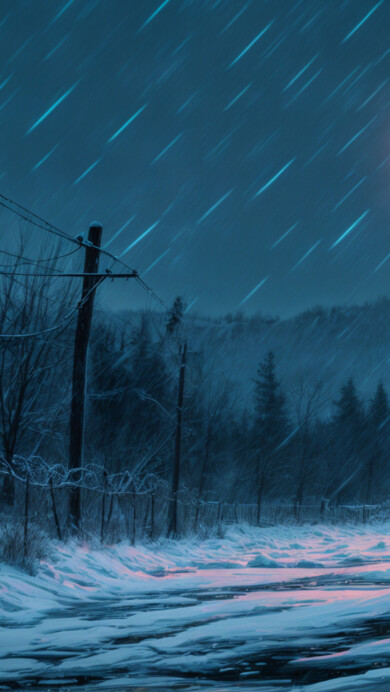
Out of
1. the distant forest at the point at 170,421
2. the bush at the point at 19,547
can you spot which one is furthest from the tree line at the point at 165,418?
the bush at the point at 19,547

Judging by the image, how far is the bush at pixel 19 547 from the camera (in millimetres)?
12383

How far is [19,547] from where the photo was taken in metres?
12.5

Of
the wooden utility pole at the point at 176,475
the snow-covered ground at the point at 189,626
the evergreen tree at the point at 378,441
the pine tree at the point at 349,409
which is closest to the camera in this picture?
the snow-covered ground at the point at 189,626

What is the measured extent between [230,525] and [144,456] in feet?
28.3

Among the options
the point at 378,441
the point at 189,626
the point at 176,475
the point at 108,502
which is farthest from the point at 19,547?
the point at 378,441

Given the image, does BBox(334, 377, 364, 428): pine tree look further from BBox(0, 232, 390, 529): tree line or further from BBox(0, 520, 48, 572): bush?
BBox(0, 520, 48, 572): bush

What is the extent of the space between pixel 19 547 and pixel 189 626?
477 centimetres

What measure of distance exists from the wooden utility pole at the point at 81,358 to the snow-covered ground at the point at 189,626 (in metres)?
1.30

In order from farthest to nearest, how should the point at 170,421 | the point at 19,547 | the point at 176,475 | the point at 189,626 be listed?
the point at 170,421, the point at 176,475, the point at 19,547, the point at 189,626

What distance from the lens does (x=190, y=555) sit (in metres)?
21.6

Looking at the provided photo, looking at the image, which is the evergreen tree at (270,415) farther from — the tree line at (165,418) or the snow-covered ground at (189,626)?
the snow-covered ground at (189,626)

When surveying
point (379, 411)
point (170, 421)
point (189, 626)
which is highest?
point (379, 411)

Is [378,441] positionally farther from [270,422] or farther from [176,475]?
[176,475]

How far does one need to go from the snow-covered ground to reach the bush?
0.81 feet
